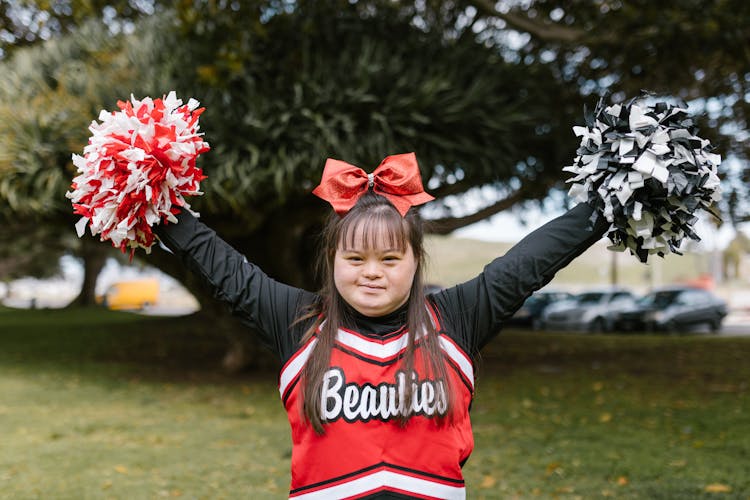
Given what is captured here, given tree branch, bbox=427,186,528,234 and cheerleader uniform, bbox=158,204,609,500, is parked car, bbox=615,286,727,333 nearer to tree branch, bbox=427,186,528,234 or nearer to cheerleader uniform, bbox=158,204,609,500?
tree branch, bbox=427,186,528,234

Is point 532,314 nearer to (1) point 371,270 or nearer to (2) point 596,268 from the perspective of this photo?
(1) point 371,270

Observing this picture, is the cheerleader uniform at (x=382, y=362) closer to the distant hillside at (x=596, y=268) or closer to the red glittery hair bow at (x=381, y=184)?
the red glittery hair bow at (x=381, y=184)

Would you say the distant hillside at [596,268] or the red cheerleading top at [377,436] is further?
the distant hillside at [596,268]

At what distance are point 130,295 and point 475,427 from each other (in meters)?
37.9

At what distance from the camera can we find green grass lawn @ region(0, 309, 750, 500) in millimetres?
4898

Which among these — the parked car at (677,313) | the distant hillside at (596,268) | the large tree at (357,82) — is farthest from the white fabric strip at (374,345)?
the distant hillside at (596,268)

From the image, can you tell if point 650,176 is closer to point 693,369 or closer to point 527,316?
point 693,369

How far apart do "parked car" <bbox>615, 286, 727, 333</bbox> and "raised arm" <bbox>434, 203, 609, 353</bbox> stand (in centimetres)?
1919

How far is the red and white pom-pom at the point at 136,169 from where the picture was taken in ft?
6.50

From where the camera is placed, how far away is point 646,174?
5.97 feet

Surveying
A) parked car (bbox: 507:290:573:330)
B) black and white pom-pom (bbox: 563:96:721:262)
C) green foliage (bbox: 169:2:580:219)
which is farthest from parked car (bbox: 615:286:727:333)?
black and white pom-pom (bbox: 563:96:721:262)

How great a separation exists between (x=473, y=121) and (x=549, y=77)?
5.97ft

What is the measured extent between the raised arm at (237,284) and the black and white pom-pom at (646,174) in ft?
2.92

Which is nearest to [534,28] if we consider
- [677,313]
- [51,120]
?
[51,120]
